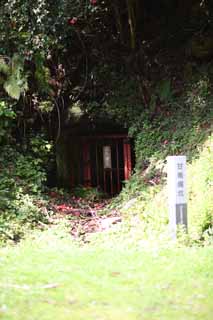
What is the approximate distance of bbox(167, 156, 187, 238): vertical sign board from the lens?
6512 mm

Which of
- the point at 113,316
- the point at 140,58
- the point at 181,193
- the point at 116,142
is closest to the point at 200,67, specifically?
the point at 140,58

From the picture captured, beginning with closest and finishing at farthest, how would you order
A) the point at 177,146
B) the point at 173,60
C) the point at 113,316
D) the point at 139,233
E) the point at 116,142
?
the point at 113,316
the point at 139,233
the point at 177,146
the point at 173,60
the point at 116,142

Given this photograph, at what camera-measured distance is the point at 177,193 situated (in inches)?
258

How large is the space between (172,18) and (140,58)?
1.46 metres

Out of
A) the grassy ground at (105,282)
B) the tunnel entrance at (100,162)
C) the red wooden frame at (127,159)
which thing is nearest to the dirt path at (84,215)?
the grassy ground at (105,282)

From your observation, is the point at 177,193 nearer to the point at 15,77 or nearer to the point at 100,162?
the point at 15,77

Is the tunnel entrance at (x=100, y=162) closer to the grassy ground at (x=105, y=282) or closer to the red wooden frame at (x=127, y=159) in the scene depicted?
the red wooden frame at (x=127, y=159)

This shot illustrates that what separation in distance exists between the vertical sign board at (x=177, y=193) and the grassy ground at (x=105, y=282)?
52cm

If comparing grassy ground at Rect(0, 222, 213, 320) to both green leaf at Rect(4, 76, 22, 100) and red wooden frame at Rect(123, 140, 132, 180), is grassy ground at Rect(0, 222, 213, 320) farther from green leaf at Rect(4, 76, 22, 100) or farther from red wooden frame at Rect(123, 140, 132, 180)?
red wooden frame at Rect(123, 140, 132, 180)

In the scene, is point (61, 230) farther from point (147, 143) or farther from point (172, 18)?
point (172, 18)

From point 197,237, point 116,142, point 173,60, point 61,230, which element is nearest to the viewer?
point 197,237

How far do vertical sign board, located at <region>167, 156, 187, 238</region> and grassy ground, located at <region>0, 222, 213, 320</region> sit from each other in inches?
20.3

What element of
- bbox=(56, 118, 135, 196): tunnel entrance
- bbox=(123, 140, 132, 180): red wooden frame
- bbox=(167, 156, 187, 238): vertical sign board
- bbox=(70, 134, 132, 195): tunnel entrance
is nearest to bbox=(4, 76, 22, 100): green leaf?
bbox=(56, 118, 135, 196): tunnel entrance

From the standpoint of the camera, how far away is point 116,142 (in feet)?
41.0
